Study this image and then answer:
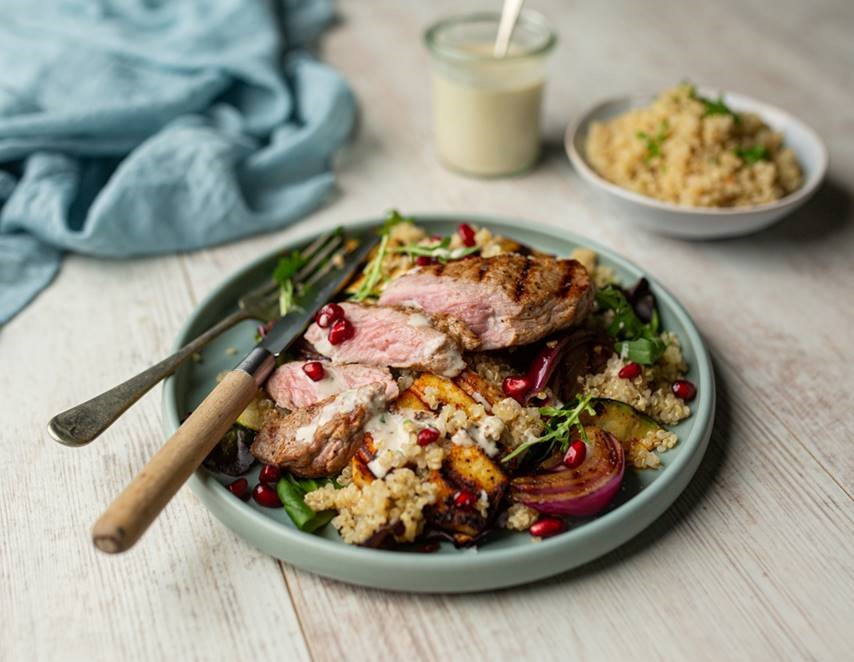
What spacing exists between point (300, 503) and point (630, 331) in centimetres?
134

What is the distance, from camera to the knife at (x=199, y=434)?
206 centimetres

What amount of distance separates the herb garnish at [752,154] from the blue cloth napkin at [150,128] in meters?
2.04

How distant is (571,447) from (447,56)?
2.46 m

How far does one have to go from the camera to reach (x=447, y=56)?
4.23m

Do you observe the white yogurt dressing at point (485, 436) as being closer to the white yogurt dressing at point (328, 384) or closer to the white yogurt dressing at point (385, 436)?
the white yogurt dressing at point (385, 436)

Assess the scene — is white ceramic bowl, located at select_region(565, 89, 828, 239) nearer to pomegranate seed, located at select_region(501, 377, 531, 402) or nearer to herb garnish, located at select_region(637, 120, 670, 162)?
herb garnish, located at select_region(637, 120, 670, 162)

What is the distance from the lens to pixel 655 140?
393 centimetres

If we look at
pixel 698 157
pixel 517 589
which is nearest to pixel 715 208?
pixel 698 157

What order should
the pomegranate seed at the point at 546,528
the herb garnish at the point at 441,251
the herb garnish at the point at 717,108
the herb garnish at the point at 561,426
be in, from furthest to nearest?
1. the herb garnish at the point at 717,108
2. the herb garnish at the point at 441,251
3. the herb garnish at the point at 561,426
4. the pomegranate seed at the point at 546,528

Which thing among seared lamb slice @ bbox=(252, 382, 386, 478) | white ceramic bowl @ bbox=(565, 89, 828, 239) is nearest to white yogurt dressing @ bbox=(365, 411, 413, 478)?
seared lamb slice @ bbox=(252, 382, 386, 478)

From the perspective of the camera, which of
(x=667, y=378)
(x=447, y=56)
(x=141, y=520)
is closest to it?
(x=141, y=520)

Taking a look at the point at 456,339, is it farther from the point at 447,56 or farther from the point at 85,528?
the point at 447,56

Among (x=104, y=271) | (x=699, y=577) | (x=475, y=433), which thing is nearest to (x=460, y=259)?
(x=475, y=433)

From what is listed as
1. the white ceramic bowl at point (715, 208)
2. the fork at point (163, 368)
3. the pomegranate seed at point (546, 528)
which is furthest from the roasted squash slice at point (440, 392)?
the white ceramic bowl at point (715, 208)
